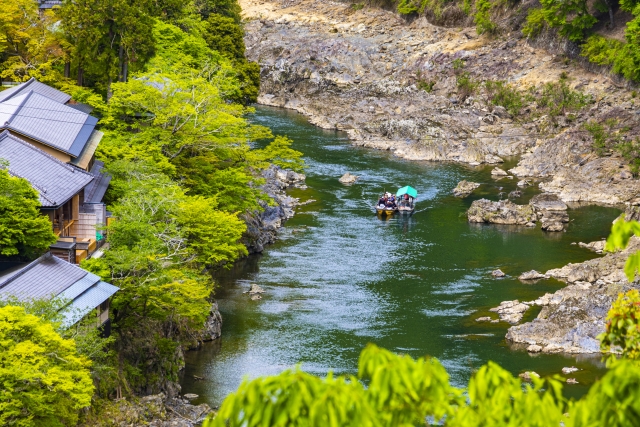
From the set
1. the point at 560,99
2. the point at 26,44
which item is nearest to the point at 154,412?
the point at 26,44

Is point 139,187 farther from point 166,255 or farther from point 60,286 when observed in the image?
point 60,286

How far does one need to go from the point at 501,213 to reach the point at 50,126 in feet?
92.3

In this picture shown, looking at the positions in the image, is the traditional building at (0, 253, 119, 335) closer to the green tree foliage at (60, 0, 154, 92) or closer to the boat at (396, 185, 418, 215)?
the green tree foliage at (60, 0, 154, 92)

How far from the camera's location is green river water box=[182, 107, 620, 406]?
30.1 metres

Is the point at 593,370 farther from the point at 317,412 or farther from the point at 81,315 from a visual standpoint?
the point at 317,412

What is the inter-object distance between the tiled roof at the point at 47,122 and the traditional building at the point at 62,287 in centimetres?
685

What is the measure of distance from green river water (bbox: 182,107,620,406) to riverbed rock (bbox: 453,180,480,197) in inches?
22.9

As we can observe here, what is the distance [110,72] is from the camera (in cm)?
3912

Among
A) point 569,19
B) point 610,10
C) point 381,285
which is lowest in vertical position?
point 381,285

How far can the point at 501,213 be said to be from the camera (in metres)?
49.2

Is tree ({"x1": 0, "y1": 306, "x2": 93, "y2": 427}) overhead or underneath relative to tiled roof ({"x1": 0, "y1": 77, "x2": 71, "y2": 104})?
underneath

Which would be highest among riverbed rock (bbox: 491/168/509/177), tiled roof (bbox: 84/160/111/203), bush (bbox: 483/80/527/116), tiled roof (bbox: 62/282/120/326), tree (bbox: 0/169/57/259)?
tree (bbox: 0/169/57/259)

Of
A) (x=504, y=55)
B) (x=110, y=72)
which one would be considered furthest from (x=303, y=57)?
(x=110, y=72)

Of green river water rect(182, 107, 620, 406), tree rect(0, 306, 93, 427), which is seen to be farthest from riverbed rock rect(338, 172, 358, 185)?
tree rect(0, 306, 93, 427)
